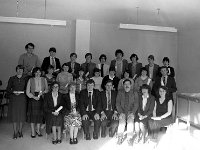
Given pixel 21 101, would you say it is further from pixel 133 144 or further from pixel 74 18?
pixel 74 18

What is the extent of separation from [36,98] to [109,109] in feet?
4.24

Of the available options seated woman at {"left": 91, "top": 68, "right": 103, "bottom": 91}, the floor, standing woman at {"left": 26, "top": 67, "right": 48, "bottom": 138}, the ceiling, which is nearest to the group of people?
standing woman at {"left": 26, "top": 67, "right": 48, "bottom": 138}

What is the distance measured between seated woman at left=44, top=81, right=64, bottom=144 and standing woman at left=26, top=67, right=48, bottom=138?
210mm

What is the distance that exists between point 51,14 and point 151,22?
8.38ft

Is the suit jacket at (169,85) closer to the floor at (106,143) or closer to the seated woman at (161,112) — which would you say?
the seated woman at (161,112)

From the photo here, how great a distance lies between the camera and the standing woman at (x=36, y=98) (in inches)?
169

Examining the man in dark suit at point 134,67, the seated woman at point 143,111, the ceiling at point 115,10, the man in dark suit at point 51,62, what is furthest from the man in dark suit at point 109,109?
the ceiling at point 115,10

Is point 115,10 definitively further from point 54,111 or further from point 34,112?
point 34,112

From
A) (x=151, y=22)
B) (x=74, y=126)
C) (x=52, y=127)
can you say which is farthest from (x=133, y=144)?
(x=151, y=22)

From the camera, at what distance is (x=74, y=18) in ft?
21.4

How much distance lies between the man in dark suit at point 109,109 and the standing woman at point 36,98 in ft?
3.47

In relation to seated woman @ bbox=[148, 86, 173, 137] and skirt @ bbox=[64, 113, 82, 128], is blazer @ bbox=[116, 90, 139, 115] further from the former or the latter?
skirt @ bbox=[64, 113, 82, 128]

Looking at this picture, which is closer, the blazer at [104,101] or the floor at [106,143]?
the floor at [106,143]

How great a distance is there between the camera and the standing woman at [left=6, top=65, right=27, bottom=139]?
4.26m
